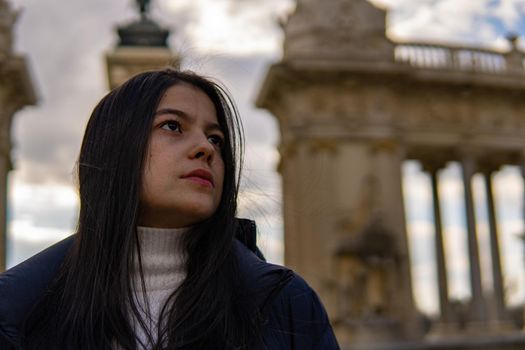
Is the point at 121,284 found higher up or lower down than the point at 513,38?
lower down

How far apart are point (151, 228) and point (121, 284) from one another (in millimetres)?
277

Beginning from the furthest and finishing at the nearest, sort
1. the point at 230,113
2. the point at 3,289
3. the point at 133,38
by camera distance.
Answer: the point at 133,38
the point at 230,113
the point at 3,289

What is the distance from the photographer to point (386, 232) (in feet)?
87.6

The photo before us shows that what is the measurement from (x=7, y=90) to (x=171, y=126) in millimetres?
26099

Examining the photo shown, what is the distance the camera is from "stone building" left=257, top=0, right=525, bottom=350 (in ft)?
85.8

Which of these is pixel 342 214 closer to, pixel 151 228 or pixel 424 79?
pixel 424 79

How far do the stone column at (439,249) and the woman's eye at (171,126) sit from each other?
32.0 metres

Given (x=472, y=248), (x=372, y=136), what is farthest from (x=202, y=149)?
(x=472, y=248)

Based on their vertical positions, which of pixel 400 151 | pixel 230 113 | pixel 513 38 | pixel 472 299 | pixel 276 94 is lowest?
pixel 472 299

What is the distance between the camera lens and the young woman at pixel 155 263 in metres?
2.60

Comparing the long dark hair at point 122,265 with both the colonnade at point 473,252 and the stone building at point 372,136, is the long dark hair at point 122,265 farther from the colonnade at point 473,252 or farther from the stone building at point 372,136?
the colonnade at point 473,252

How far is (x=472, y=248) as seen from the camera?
31.4m

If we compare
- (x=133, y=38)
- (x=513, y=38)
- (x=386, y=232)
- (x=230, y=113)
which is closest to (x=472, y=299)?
(x=386, y=232)

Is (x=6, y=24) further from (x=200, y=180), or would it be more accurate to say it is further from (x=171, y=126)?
(x=200, y=180)
